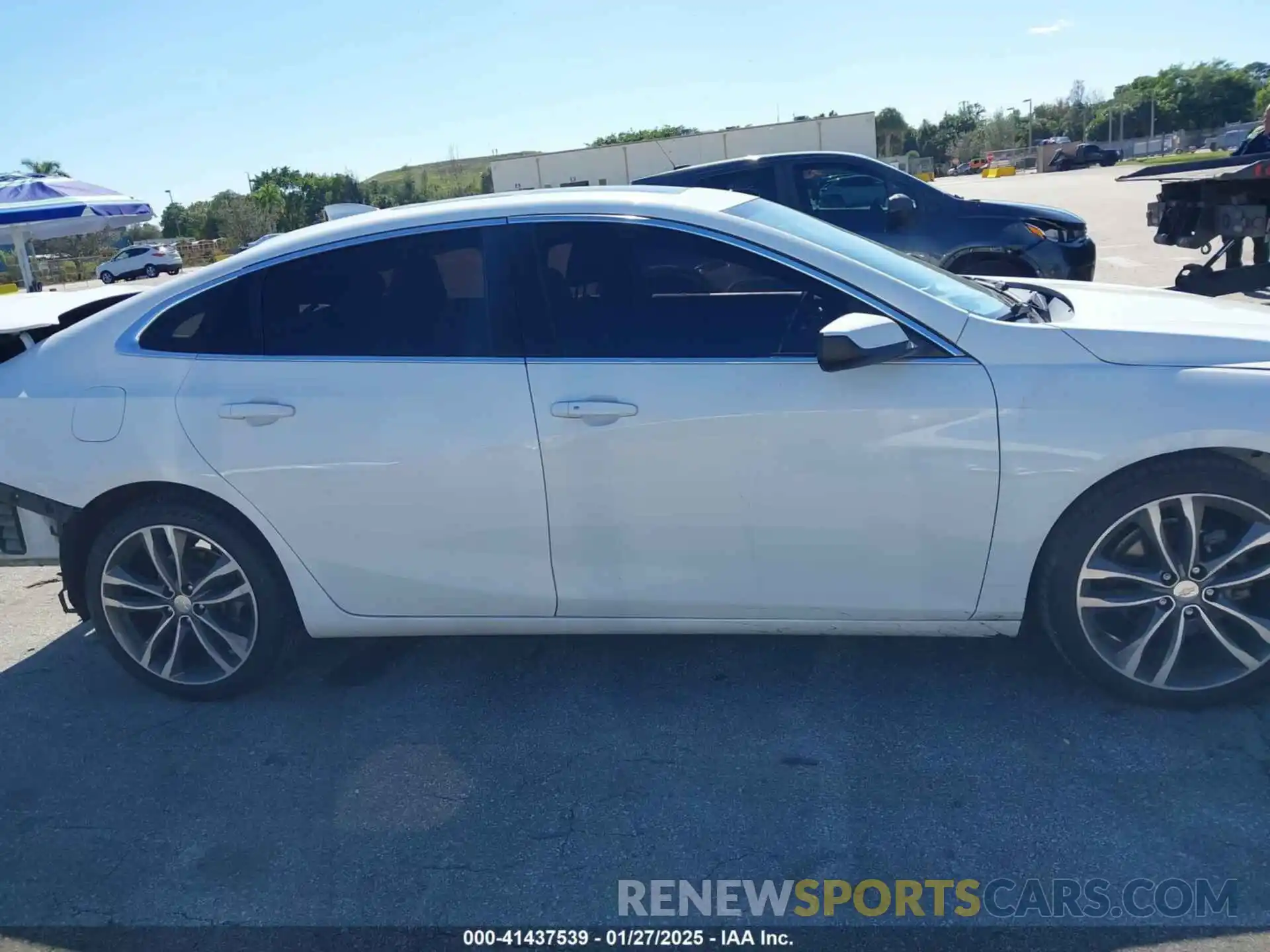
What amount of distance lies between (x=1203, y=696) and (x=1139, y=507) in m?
0.66

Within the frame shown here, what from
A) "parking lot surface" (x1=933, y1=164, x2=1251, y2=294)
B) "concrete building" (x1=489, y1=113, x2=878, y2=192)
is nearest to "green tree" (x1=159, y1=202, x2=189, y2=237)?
"concrete building" (x1=489, y1=113, x2=878, y2=192)

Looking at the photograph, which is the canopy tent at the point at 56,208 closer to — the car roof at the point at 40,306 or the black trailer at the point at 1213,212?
the car roof at the point at 40,306

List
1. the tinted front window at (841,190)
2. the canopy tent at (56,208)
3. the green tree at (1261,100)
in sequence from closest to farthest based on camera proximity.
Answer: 1. the tinted front window at (841,190)
2. the canopy tent at (56,208)
3. the green tree at (1261,100)

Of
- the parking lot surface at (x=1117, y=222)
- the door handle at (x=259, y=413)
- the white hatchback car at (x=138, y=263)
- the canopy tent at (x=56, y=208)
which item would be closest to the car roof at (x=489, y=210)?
the door handle at (x=259, y=413)

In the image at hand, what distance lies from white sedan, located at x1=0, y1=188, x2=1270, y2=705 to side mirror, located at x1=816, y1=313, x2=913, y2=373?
0.01 metres

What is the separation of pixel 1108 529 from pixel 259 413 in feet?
9.20

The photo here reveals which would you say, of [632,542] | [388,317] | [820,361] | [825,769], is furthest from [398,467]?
[825,769]

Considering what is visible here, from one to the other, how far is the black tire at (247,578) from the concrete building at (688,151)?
2939cm

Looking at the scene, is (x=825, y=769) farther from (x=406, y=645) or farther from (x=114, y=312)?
(x=114, y=312)

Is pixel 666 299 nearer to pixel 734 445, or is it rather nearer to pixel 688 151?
pixel 734 445

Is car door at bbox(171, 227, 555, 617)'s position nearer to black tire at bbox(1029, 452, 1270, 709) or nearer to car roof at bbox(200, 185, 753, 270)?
car roof at bbox(200, 185, 753, 270)

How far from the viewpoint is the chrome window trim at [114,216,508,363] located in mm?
3629

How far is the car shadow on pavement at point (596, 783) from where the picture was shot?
279 centimetres

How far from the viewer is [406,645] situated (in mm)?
4340
